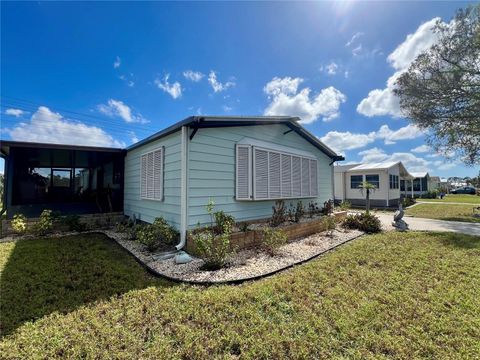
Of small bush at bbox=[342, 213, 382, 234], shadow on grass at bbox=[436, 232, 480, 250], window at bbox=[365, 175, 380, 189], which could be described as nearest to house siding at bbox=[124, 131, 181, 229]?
small bush at bbox=[342, 213, 382, 234]

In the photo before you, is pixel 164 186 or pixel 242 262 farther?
pixel 164 186

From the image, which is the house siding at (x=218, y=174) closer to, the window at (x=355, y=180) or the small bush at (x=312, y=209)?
the small bush at (x=312, y=209)

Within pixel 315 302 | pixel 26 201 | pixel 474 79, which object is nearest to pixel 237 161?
pixel 315 302

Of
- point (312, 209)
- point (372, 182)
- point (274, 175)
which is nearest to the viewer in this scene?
point (274, 175)

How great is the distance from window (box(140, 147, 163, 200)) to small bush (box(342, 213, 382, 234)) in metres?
7.20

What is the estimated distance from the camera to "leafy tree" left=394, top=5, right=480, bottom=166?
11.5 m

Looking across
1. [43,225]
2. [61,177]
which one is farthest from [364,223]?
[61,177]

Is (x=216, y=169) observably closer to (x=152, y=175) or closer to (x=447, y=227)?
(x=152, y=175)

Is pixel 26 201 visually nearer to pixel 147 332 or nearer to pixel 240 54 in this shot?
pixel 147 332

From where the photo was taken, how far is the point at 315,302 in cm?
323

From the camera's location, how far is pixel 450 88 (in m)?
11.9

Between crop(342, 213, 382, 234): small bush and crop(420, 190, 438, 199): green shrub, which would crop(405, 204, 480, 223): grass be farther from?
crop(420, 190, 438, 199): green shrub

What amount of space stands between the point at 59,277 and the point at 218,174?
3964 millimetres

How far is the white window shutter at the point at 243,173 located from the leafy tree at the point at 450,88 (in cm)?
1207
